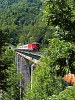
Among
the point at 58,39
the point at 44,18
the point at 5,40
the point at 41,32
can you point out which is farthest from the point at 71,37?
the point at 41,32

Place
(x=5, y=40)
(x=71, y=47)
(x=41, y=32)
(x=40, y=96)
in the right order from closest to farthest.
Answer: (x=71, y=47) < (x=5, y=40) < (x=40, y=96) < (x=41, y=32)

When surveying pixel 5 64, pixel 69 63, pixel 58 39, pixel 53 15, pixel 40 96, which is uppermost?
pixel 53 15

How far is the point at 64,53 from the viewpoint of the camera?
7738 millimetres

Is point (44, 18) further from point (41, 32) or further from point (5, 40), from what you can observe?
point (41, 32)

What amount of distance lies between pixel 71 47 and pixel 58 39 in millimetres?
548

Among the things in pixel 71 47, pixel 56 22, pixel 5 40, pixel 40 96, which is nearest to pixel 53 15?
pixel 56 22

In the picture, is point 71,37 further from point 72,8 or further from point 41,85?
point 41,85

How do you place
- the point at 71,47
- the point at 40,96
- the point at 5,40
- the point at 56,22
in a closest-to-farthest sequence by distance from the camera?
the point at 71,47 → the point at 56,22 → the point at 5,40 → the point at 40,96

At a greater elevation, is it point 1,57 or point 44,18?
point 44,18

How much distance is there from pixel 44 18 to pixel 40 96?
23.6 meters

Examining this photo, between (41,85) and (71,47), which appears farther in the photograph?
(41,85)

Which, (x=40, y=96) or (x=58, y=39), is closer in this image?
(x=58, y=39)

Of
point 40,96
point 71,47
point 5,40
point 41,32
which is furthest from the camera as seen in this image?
point 41,32

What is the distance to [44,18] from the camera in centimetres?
841
